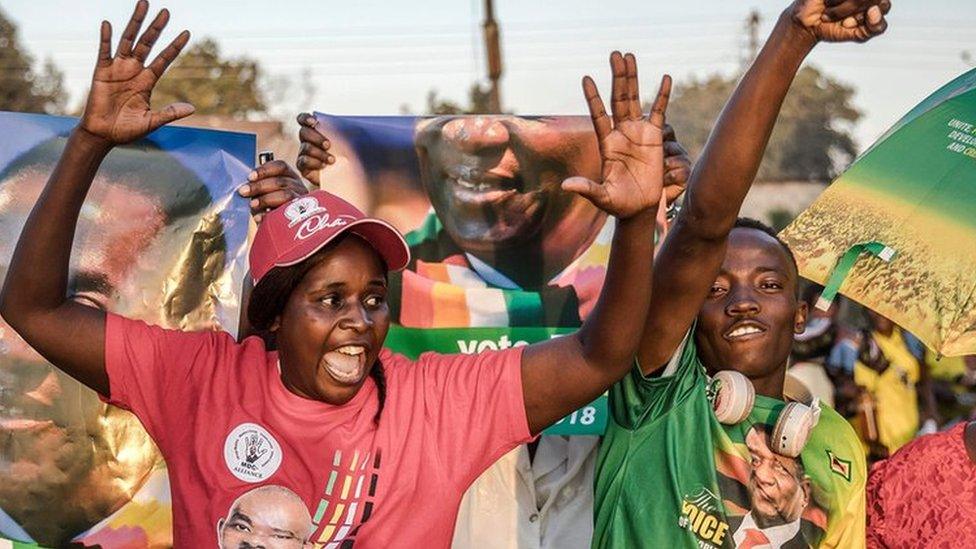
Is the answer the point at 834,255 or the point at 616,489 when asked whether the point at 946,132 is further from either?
the point at 616,489

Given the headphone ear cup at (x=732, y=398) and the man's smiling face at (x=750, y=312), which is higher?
the man's smiling face at (x=750, y=312)

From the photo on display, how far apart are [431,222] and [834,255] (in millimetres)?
1388

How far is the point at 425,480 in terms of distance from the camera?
3.02m

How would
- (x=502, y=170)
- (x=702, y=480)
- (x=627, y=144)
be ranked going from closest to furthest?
(x=627, y=144) < (x=702, y=480) < (x=502, y=170)

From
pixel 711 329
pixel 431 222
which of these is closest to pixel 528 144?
pixel 431 222

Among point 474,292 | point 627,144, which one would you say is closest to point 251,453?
point 627,144

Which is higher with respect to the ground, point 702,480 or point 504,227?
point 504,227

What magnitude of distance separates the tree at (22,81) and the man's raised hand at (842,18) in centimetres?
3797

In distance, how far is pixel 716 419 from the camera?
3377mm

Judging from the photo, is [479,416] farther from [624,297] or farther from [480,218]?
[480,218]

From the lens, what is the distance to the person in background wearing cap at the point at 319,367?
9.75 feet

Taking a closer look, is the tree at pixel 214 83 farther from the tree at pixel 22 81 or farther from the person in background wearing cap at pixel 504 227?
the person in background wearing cap at pixel 504 227

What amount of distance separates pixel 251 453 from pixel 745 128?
1.26 metres

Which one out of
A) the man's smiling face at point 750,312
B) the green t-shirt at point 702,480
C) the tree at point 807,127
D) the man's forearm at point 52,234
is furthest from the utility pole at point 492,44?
the tree at point 807,127
